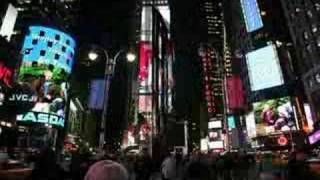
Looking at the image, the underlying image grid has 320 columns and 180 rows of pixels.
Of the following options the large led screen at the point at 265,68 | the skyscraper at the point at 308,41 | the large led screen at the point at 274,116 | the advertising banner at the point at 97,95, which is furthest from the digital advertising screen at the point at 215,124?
the advertising banner at the point at 97,95

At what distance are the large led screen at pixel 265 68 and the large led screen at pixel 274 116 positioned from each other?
21.2ft

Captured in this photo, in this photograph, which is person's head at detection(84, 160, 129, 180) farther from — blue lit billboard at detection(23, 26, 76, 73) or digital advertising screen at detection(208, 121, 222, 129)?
digital advertising screen at detection(208, 121, 222, 129)

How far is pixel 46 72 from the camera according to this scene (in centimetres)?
5397

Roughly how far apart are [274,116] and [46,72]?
47.5 metres

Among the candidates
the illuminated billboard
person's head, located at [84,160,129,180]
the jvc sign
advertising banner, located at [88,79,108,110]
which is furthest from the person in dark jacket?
the jvc sign

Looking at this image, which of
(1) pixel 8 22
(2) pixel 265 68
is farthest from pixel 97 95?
(2) pixel 265 68

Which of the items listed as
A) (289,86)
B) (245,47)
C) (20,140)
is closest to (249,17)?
(289,86)

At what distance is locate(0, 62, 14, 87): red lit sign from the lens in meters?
33.2

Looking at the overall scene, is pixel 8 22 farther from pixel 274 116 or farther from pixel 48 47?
pixel 274 116

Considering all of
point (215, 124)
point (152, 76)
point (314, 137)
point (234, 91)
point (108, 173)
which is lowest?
point (108, 173)

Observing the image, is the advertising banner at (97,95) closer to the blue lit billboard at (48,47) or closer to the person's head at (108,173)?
the person's head at (108,173)

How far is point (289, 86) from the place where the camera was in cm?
8400

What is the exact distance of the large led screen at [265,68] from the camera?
226 ft

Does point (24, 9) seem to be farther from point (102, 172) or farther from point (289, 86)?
point (102, 172)
